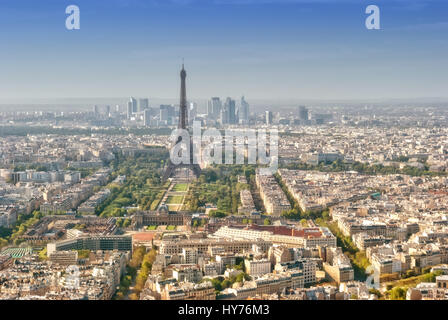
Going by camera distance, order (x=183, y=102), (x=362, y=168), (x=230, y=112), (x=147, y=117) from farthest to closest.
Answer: (x=147, y=117)
(x=230, y=112)
(x=362, y=168)
(x=183, y=102)

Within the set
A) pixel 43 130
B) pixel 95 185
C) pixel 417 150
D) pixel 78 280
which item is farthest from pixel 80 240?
pixel 43 130

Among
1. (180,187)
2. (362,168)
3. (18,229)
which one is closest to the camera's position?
(18,229)

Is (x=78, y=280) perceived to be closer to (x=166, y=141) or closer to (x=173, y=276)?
(x=173, y=276)

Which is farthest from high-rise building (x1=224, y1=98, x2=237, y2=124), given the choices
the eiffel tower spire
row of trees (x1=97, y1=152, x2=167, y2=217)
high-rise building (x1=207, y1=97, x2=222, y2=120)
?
the eiffel tower spire

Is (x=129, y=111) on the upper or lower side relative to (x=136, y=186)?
upper

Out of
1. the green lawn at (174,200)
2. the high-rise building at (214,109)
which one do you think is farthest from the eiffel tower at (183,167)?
the high-rise building at (214,109)

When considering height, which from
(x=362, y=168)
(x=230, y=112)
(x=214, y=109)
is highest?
(x=214, y=109)

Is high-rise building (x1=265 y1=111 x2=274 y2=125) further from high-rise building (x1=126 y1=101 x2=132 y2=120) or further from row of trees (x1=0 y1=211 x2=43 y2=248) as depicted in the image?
row of trees (x1=0 y1=211 x2=43 y2=248)

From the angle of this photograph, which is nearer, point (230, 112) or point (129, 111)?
point (129, 111)

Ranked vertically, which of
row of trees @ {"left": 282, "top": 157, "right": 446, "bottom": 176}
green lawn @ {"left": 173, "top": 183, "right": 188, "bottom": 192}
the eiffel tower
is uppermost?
the eiffel tower

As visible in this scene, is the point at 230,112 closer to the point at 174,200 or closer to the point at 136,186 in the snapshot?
the point at 136,186

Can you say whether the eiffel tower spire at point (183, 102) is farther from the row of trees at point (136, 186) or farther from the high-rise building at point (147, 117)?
the high-rise building at point (147, 117)

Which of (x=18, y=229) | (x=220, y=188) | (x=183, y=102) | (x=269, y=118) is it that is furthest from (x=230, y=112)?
(x=18, y=229)

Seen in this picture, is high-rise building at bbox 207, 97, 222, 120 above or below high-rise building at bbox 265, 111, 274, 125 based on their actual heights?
above
